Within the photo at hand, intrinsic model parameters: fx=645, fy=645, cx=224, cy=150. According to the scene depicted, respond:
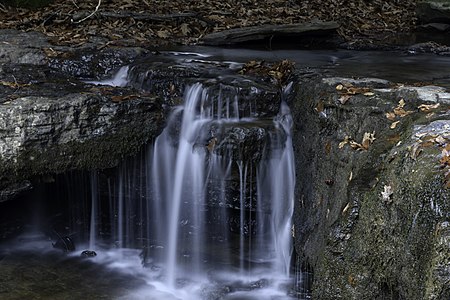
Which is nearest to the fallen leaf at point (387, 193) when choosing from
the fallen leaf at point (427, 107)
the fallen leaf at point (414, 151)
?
the fallen leaf at point (414, 151)

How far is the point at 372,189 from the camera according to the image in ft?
14.6

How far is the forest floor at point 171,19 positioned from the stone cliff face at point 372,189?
3.73 m

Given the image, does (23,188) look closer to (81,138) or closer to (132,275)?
(81,138)

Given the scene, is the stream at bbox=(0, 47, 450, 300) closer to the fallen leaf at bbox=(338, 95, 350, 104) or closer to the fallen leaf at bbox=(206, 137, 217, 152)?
the fallen leaf at bbox=(206, 137, 217, 152)

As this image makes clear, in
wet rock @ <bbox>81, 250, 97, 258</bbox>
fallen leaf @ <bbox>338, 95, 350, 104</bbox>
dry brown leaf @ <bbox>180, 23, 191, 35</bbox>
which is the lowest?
wet rock @ <bbox>81, 250, 97, 258</bbox>

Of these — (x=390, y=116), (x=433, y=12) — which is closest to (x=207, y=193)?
(x=390, y=116)

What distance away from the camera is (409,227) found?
3.98 meters

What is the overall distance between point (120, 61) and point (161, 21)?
250cm

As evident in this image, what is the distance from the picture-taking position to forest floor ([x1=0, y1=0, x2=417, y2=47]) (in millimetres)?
9156

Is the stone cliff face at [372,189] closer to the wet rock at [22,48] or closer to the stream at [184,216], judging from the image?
the stream at [184,216]

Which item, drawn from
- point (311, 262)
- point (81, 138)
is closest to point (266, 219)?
point (311, 262)

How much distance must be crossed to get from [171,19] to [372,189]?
641cm

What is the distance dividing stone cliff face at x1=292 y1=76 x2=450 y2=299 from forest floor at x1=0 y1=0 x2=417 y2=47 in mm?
3728

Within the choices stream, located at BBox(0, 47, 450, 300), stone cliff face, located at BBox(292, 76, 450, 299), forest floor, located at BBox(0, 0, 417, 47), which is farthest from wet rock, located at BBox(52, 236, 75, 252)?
forest floor, located at BBox(0, 0, 417, 47)
